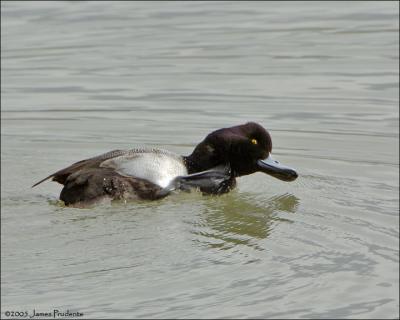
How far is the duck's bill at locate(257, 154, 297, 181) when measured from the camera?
9.97 metres

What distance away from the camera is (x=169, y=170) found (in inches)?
382

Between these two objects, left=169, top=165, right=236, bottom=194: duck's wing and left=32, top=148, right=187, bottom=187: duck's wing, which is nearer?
left=32, top=148, right=187, bottom=187: duck's wing

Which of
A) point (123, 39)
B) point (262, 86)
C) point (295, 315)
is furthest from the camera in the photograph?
point (123, 39)

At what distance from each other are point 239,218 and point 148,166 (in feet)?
2.64

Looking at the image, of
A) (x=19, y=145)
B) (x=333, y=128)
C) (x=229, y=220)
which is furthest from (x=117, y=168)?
(x=333, y=128)

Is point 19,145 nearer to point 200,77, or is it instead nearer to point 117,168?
point 117,168

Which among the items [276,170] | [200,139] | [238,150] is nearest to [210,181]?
[238,150]

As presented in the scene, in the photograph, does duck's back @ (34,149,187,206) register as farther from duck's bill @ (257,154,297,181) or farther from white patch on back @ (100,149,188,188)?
duck's bill @ (257,154,297,181)

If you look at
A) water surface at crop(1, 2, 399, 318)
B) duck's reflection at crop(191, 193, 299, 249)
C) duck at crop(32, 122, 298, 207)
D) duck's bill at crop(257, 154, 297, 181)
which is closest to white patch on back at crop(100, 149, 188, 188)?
duck at crop(32, 122, 298, 207)

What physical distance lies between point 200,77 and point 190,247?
18.7ft

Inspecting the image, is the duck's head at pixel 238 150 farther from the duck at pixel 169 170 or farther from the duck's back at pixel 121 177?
the duck's back at pixel 121 177

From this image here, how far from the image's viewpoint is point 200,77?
1401 cm

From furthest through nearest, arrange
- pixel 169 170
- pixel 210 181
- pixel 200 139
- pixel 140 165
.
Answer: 1. pixel 200 139
2. pixel 210 181
3. pixel 169 170
4. pixel 140 165

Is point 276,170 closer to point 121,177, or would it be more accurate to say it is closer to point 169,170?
point 169,170
